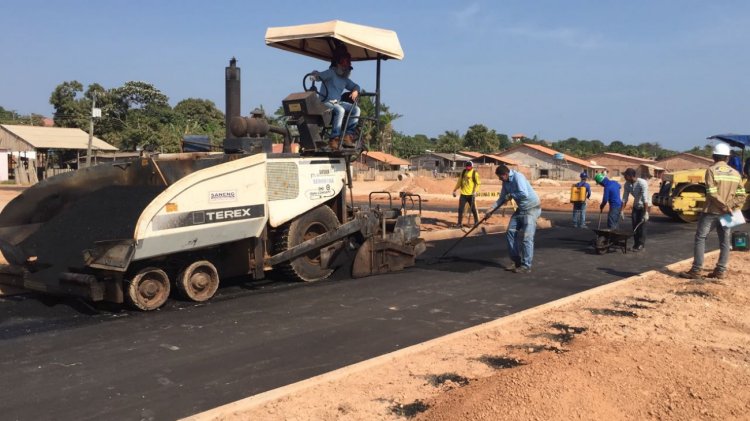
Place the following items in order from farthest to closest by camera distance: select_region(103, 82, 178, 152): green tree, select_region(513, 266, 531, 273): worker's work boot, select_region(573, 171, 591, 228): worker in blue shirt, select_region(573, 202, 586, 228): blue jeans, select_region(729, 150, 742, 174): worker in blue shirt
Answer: select_region(103, 82, 178, 152): green tree < select_region(729, 150, 742, 174): worker in blue shirt < select_region(573, 202, 586, 228): blue jeans < select_region(573, 171, 591, 228): worker in blue shirt < select_region(513, 266, 531, 273): worker's work boot

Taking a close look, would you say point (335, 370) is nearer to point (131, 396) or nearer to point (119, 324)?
point (131, 396)

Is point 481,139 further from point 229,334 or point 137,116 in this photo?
point 229,334

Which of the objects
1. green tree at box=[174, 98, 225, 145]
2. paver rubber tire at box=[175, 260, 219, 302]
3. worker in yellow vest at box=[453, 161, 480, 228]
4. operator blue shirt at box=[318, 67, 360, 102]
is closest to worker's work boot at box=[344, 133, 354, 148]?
operator blue shirt at box=[318, 67, 360, 102]

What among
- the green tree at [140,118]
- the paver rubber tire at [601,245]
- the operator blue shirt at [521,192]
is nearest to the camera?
the operator blue shirt at [521,192]

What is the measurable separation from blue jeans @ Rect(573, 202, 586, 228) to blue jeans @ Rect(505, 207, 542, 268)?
687 cm

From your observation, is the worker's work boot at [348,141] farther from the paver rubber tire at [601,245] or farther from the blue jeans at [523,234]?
the paver rubber tire at [601,245]

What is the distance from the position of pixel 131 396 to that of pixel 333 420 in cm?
145

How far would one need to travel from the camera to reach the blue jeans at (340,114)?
25.2ft

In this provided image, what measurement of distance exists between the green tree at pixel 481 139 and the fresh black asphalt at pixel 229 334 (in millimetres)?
73448

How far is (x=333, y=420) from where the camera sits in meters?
3.44

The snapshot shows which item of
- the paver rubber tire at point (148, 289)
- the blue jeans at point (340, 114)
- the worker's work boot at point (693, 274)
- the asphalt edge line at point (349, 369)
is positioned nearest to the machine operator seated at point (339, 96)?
the blue jeans at point (340, 114)

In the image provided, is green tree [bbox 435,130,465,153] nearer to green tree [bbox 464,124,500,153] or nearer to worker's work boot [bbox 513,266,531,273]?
green tree [bbox 464,124,500,153]

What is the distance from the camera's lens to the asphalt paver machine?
5.65 meters

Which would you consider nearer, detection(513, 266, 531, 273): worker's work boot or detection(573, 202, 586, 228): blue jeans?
detection(513, 266, 531, 273): worker's work boot
